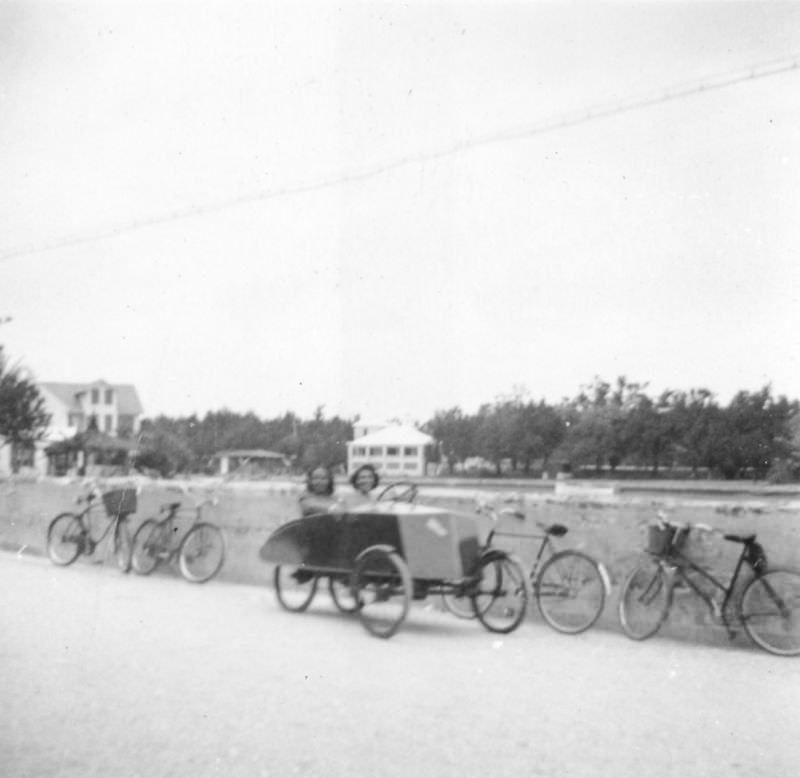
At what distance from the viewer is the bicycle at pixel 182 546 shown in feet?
29.6

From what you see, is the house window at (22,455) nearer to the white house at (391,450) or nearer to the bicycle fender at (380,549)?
the white house at (391,450)

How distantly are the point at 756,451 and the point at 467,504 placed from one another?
2254mm

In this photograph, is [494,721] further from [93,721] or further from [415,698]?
[93,721]

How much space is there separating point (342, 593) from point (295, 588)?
1.23 ft

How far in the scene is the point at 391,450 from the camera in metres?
7.19

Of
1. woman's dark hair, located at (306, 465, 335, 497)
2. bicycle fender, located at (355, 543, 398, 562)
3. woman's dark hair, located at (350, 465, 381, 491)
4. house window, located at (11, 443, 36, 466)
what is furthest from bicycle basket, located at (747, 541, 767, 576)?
house window, located at (11, 443, 36, 466)

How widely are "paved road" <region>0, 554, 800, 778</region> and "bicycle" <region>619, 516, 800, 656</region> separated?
0.54 ft

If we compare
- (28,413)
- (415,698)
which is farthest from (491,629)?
(28,413)

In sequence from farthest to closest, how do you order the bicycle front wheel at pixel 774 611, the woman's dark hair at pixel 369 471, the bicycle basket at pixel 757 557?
the woman's dark hair at pixel 369 471
the bicycle basket at pixel 757 557
the bicycle front wheel at pixel 774 611

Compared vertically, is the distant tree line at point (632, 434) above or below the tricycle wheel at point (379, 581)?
above

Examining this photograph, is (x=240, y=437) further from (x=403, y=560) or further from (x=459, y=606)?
(x=459, y=606)

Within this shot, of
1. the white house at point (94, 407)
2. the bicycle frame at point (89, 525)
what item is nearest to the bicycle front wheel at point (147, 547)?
the bicycle frame at point (89, 525)

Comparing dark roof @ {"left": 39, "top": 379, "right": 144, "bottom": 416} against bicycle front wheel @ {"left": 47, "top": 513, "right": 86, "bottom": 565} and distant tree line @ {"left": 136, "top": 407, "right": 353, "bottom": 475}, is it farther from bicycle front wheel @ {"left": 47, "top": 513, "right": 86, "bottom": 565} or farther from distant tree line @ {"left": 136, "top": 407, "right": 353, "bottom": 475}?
bicycle front wheel @ {"left": 47, "top": 513, "right": 86, "bottom": 565}

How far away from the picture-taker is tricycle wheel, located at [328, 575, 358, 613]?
694 cm
